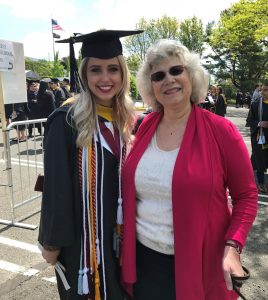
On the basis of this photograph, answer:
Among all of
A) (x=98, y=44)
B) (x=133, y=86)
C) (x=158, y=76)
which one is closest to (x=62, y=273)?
(x=158, y=76)

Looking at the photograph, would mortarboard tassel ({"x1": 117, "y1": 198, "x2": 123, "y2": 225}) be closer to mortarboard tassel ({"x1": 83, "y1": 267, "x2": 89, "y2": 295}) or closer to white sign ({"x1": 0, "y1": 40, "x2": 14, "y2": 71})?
mortarboard tassel ({"x1": 83, "y1": 267, "x2": 89, "y2": 295})

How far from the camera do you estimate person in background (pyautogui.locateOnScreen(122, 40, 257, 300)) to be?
5.26 feet

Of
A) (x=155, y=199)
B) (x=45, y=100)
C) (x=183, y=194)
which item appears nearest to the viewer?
(x=183, y=194)

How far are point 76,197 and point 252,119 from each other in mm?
4742

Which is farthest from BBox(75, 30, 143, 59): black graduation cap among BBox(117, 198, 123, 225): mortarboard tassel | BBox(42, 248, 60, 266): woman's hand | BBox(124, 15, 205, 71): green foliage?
BBox(124, 15, 205, 71): green foliage

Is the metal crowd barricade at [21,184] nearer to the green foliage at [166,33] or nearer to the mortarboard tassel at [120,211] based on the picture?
the mortarboard tassel at [120,211]

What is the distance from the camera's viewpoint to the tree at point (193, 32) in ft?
145

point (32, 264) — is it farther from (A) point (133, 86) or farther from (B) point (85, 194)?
(A) point (133, 86)

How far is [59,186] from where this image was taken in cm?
179

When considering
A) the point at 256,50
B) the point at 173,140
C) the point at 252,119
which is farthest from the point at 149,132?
the point at 256,50

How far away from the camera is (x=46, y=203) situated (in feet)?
6.07

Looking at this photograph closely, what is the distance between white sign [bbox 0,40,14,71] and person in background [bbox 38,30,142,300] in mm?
3250

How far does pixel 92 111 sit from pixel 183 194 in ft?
2.31

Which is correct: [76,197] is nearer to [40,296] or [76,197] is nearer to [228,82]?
[40,296]
